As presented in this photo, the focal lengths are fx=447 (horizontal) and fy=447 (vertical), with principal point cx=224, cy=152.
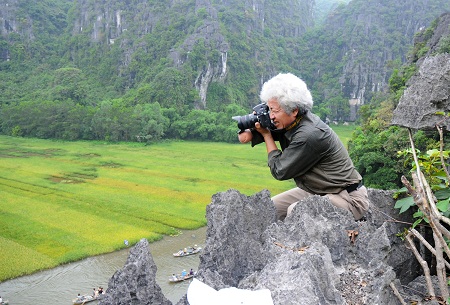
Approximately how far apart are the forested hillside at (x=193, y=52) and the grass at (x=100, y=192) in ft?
50.8

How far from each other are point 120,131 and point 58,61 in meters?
46.2

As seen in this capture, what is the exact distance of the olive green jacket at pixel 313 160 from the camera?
245 centimetres

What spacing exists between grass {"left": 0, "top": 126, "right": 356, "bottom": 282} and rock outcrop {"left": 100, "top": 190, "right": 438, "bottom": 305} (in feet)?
43.2

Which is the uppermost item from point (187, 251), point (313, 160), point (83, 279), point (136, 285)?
point (313, 160)

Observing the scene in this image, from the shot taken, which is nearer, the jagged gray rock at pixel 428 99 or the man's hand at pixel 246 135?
the jagged gray rock at pixel 428 99

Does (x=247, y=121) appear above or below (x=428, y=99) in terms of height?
below

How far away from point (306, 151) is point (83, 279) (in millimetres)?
13233

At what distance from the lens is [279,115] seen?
8.23 ft

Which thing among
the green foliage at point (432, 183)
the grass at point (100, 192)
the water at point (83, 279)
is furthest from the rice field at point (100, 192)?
the green foliage at point (432, 183)

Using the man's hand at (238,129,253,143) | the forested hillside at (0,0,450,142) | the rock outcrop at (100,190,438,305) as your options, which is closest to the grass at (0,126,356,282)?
the man's hand at (238,129,253,143)

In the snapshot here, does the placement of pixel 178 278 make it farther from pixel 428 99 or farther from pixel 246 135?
pixel 428 99

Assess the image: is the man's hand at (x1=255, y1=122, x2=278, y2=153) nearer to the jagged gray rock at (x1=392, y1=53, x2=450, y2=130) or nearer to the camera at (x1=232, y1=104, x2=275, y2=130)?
the camera at (x1=232, y1=104, x2=275, y2=130)

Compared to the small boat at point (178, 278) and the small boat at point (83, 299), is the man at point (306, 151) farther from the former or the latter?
the small boat at point (178, 278)

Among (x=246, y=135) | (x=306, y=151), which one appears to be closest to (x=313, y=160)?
(x=306, y=151)
